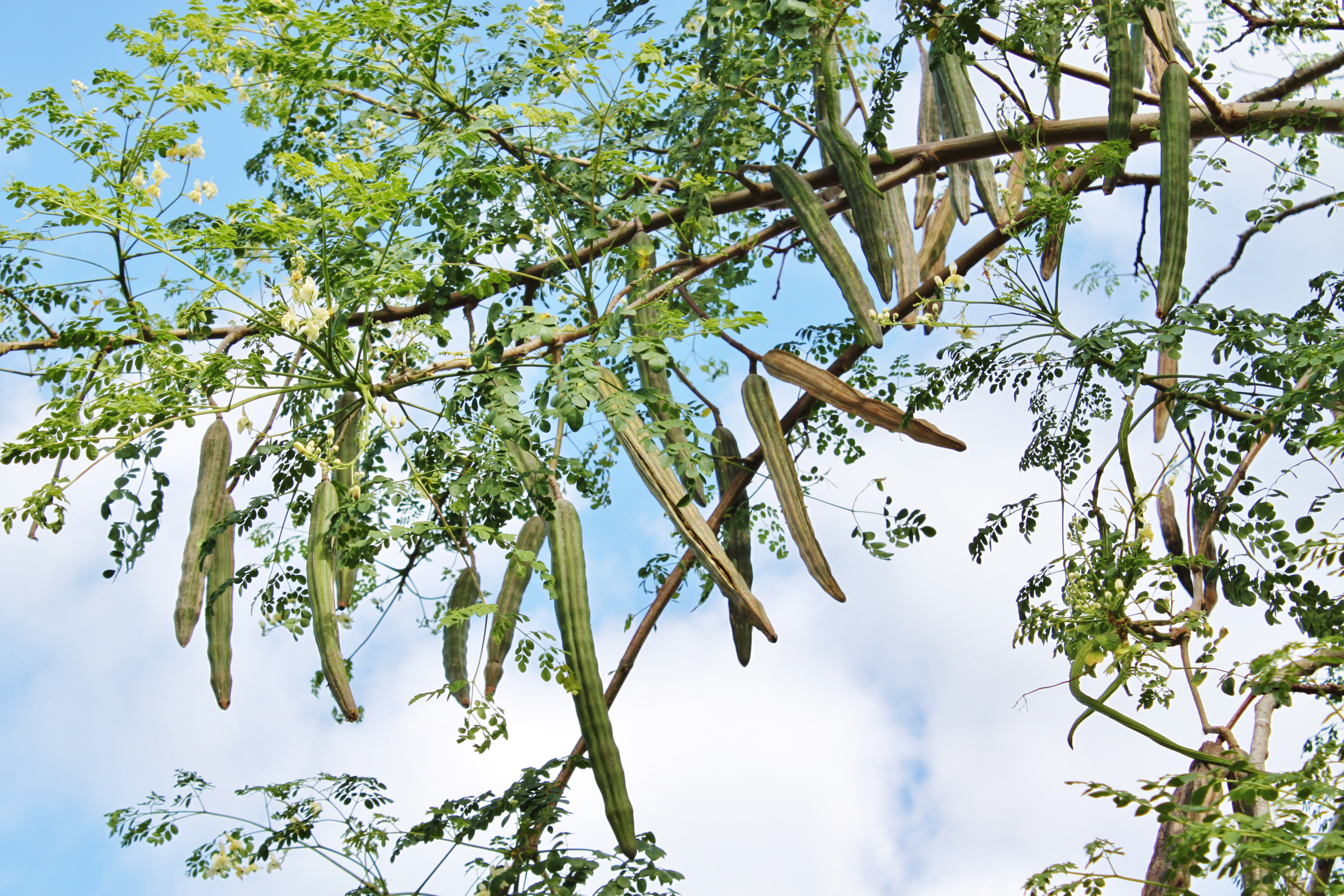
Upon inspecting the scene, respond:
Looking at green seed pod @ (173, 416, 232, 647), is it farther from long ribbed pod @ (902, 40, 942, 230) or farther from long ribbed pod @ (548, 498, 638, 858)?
long ribbed pod @ (902, 40, 942, 230)

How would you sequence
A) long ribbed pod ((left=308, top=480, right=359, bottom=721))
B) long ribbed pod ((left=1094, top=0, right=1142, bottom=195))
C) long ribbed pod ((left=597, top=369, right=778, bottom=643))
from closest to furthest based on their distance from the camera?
long ribbed pod ((left=308, top=480, right=359, bottom=721)), long ribbed pod ((left=597, top=369, right=778, bottom=643)), long ribbed pod ((left=1094, top=0, right=1142, bottom=195))

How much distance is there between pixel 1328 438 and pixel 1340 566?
32cm

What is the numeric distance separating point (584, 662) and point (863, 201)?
1360 mm

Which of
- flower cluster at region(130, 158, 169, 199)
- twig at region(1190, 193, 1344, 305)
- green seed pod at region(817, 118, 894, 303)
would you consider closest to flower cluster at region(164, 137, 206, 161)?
flower cluster at region(130, 158, 169, 199)

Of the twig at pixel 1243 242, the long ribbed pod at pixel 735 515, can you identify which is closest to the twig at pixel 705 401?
the long ribbed pod at pixel 735 515

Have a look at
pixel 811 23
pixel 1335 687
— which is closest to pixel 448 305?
pixel 811 23

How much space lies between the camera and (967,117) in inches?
124

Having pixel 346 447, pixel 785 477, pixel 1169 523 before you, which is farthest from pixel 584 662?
pixel 1169 523

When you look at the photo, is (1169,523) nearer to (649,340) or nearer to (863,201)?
(863,201)

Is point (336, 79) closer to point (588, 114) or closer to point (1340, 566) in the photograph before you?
point (588, 114)

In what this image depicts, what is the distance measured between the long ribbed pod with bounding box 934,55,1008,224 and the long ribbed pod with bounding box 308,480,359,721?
1.96 meters

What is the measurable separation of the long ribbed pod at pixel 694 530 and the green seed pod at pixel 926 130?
156 cm

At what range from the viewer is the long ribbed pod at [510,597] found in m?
2.56

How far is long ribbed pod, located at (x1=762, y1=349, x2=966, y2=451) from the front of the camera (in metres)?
2.70
